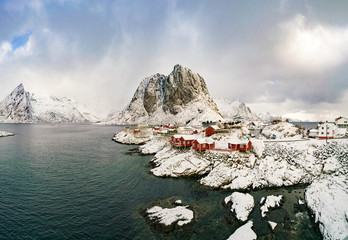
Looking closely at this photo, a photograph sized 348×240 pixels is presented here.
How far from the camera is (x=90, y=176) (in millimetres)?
35219

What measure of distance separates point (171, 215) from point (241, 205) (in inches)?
384

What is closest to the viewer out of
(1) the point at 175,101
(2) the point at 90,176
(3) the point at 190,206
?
(3) the point at 190,206

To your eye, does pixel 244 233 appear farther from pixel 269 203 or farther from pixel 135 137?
pixel 135 137

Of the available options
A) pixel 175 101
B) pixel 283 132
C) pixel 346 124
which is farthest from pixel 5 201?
pixel 175 101

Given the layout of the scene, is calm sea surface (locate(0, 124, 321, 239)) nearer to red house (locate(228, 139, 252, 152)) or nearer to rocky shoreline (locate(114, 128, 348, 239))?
rocky shoreline (locate(114, 128, 348, 239))

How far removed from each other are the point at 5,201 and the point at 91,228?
17824 mm

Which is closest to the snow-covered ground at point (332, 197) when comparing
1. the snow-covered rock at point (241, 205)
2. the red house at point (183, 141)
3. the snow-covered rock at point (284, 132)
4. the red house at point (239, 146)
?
the snow-covered rock at point (241, 205)

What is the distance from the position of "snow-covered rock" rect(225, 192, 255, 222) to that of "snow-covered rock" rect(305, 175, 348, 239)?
745 cm

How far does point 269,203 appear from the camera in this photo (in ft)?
73.9

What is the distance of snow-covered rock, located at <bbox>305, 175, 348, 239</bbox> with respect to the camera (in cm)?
1705

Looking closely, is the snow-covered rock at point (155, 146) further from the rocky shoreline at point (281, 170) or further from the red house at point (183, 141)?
the rocky shoreline at point (281, 170)

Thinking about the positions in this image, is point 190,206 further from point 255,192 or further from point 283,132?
point 283,132

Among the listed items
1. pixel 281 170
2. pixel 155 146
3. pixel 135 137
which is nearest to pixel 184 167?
pixel 281 170

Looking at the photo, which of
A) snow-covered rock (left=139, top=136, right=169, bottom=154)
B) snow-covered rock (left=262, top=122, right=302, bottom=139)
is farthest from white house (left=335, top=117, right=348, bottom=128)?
snow-covered rock (left=139, top=136, right=169, bottom=154)
